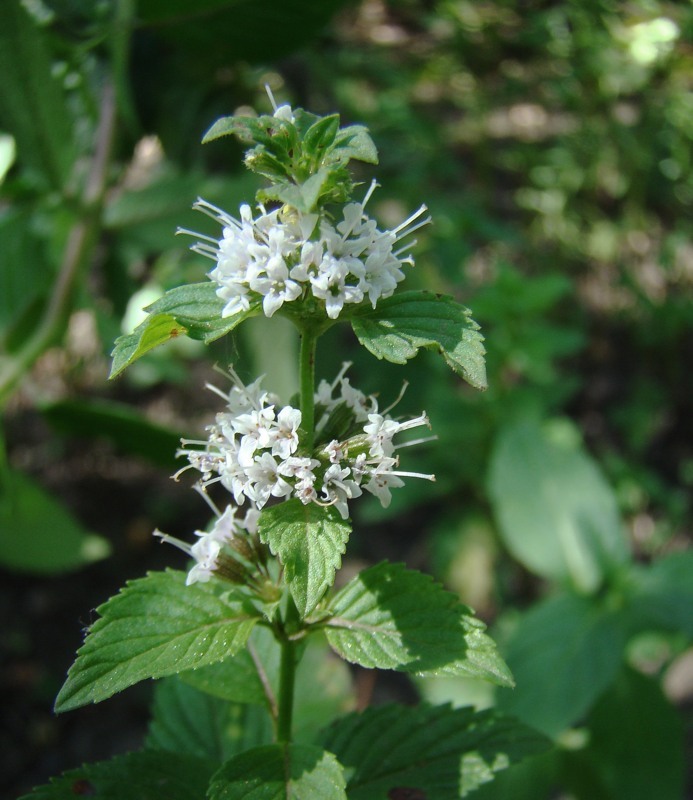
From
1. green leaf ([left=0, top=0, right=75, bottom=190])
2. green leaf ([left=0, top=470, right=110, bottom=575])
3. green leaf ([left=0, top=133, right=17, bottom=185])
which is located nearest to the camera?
green leaf ([left=0, top=0, right=75, bottom=190])

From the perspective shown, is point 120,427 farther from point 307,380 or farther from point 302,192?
point 302,192

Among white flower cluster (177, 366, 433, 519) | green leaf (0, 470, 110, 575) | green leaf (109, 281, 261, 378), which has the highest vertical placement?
green leaf (109, 281, 261, 378)

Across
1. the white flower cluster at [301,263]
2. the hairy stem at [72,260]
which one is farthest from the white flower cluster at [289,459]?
the hairy stem at [72,260]

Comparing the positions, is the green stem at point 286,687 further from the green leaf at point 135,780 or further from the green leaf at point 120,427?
the green leaf at point 120,427

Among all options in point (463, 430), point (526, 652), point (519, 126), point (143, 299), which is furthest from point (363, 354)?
point (519, 126)

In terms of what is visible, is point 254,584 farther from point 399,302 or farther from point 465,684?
point 465,684

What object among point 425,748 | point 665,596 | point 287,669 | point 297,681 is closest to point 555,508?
point 665,596

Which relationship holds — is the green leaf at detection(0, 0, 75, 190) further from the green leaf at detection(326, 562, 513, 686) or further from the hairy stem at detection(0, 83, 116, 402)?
the green leaf at detection(326, 562, 513, 686)

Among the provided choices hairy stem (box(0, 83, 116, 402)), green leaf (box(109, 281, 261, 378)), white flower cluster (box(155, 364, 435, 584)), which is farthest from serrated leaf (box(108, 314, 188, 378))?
hairy stem (box(0, 83, 116, 402))
